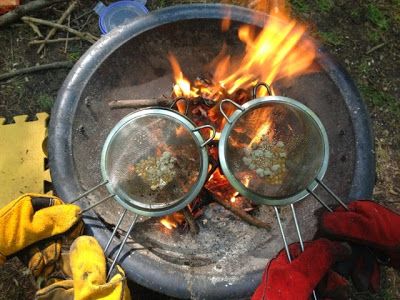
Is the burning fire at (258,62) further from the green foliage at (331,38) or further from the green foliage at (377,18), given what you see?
the green foliage at (377,18)

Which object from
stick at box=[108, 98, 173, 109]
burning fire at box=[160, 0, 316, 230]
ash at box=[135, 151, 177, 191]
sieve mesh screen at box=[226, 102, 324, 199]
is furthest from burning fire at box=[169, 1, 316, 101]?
ash at box=[135, 151, 177, 191]

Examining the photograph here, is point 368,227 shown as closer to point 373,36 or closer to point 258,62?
point 258,62

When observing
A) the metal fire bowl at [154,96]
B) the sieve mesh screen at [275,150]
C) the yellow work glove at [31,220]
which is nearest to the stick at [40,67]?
the metal fire bowl at [154,96]

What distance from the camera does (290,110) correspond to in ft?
6.44

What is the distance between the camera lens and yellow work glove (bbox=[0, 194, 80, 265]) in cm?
166

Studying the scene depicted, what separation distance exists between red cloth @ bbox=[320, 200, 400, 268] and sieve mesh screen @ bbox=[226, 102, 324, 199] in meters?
0.24

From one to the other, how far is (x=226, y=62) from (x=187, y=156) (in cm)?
56

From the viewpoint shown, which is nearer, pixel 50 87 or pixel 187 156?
pixel 187 156

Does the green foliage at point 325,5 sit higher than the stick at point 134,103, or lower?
higher

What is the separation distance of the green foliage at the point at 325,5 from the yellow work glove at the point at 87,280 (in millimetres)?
2100

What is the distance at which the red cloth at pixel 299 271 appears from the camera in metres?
1.48

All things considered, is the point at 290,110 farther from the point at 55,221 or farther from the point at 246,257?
the point at 55,221

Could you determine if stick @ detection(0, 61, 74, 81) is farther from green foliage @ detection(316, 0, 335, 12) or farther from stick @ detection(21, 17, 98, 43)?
green foliage @ detection(316, 0, 335, 12)

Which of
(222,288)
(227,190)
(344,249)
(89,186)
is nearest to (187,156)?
(227,190)
